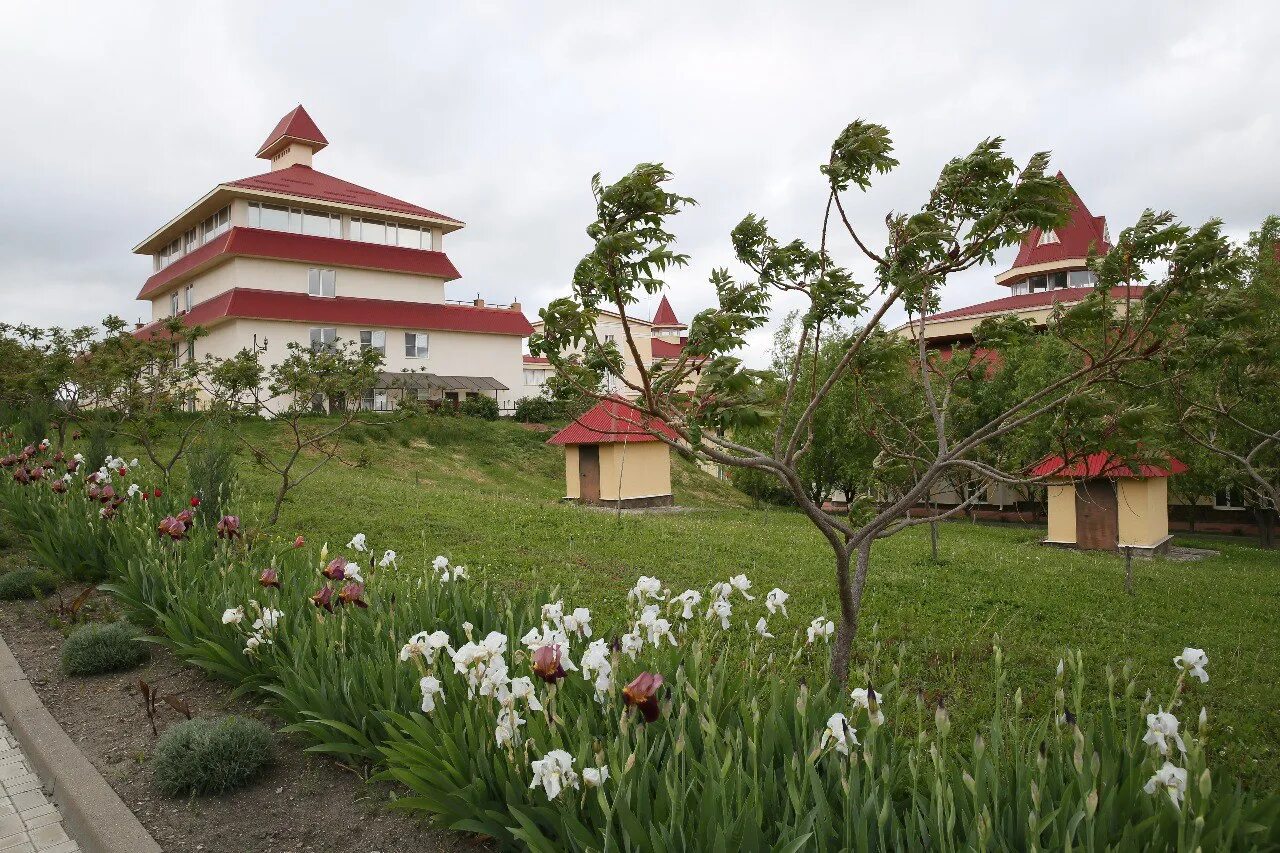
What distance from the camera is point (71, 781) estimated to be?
4.59m

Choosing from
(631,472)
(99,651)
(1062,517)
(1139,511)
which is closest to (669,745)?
(99,651)

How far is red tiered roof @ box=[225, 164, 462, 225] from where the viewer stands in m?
35.1

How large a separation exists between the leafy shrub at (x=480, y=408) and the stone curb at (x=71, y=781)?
104 feet

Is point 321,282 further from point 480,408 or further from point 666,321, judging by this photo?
point 666,321

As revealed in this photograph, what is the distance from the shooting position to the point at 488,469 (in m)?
29.0

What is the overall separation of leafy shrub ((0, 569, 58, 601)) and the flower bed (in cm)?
357

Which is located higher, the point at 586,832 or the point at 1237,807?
the point at 1237,807

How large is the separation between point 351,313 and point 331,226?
13.4 feet

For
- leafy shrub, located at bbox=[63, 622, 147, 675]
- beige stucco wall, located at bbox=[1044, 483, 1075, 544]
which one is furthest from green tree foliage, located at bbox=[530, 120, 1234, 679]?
beige stucco wall, located at bbox=[1044, 483, 1075, 544]

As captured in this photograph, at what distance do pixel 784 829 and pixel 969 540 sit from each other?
16718mm

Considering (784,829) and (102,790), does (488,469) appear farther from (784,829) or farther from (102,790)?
(784,829)

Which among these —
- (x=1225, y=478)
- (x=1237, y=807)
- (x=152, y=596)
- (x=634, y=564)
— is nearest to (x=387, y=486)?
(x=634, y=564)

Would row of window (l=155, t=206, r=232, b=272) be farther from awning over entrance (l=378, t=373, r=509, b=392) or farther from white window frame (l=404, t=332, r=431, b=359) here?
awning over entrance (l=378, t=373, r=509, b=392)

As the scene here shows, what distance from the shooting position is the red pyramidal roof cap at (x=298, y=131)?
131ft
